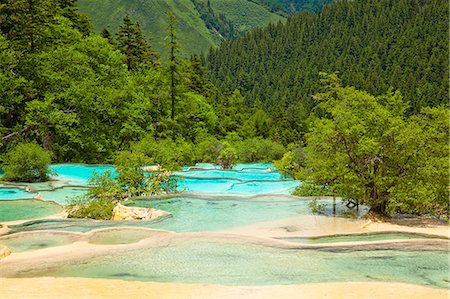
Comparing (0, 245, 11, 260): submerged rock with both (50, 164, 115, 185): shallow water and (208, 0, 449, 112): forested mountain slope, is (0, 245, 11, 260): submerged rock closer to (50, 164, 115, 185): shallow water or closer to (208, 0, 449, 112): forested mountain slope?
(50, 164, 115, 185): shallow water

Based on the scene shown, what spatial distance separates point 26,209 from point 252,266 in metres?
8.96

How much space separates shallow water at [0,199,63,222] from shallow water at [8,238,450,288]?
225 inches

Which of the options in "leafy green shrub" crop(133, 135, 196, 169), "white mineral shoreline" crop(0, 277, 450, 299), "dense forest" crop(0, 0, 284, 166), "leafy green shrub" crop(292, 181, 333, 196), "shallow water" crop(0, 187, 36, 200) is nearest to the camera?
"white mineral shoreline" crop(0, 277, 450, 299)

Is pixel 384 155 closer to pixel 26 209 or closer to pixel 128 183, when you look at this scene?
pixel 128 183

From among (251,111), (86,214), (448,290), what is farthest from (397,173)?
(251,111)

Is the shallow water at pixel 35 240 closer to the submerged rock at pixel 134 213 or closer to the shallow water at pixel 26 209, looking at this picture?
the submerged rock at pixel 134 213

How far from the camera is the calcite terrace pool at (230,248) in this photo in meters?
8.09

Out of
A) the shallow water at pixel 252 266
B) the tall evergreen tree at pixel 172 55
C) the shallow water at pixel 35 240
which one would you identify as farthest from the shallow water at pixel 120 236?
the tall evergreen tree at pixel 172 55

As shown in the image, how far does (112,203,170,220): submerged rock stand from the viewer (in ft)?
42.7

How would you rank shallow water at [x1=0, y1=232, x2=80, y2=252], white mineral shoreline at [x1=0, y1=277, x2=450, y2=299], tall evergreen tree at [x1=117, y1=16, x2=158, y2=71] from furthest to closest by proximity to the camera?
tall evergreen tree at [x1=117, y1=16, x2=158, y2=71] < shallow water at [x1=0, y1=232, x2=80, y2=252] < white mineral shoreline at [x1=0, y1=277, x2=450, y2=299]

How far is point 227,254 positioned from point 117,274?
219 cm

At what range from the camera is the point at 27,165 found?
67.1 feet

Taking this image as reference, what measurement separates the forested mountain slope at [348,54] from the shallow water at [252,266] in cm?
6151

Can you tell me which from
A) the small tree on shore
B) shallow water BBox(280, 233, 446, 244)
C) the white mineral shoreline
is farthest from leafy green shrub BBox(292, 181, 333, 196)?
the white mineral shoreline
